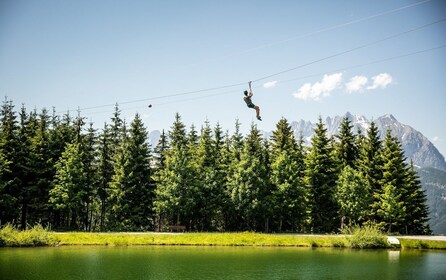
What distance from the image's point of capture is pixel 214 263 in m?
26.8

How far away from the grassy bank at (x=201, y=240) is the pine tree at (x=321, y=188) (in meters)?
12.4

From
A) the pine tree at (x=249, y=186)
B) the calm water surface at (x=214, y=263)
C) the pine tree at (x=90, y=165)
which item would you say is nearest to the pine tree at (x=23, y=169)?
the pine tree at (x=90, y=165)

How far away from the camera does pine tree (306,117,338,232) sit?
162 feet

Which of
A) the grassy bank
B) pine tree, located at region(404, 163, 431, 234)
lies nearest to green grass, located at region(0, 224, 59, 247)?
the grassy bank

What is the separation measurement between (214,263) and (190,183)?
1967 centimetres

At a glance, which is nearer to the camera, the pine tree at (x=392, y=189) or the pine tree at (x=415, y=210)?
the pine tree at (x=392, y=189)

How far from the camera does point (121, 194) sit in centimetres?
4519

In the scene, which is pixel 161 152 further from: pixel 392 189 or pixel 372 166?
pixel 392 189

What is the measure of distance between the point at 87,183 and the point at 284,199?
25654mm

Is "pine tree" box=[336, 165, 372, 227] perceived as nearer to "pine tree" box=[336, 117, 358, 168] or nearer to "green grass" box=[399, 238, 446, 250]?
"pine tree" box=[336, 117, 358, 168]

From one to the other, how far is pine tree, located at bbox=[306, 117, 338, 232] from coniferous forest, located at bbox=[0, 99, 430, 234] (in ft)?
0.45

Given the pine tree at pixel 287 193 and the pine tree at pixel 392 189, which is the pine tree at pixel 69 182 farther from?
the pine tree at pixel 392 189

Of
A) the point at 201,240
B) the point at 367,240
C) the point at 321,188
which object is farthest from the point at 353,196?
the point at 201,240

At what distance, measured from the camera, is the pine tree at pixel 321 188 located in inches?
1944
